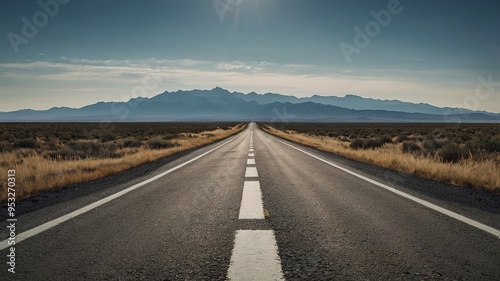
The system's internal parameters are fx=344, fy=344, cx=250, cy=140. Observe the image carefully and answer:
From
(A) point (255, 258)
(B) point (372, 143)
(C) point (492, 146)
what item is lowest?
(B) point (372, 143)

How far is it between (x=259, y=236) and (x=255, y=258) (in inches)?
27.6

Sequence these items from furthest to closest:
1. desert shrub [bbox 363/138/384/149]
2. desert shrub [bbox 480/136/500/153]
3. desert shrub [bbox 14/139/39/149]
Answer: desert shrub [bbox 363/138/384/149]
desert shrub [bbox 14/139/39/149]
desert shrub [bbox 480/136/500/153]

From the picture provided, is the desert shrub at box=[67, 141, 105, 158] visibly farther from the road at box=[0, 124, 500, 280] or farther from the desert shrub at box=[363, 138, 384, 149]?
the desert shrub at box=[363, 138, 384, 149]

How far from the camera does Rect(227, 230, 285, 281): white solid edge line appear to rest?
2932 millimetres

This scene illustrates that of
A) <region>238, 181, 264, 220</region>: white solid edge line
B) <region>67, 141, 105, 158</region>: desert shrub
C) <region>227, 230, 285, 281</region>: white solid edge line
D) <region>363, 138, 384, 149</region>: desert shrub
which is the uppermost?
<region>227, 230, 285, 281</region>: white solid edge line

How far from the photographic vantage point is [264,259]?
129 inches

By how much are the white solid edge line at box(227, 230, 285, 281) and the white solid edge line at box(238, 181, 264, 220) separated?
86 centimetres

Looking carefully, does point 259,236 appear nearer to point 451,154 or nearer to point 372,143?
point 451,154

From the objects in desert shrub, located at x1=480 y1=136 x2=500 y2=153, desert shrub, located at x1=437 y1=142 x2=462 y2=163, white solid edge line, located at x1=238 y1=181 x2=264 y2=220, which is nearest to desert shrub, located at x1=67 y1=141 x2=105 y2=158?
white solid edge line, located at x1=238 y1=181 x2=264 y2=220

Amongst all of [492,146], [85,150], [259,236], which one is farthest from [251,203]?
[492,146]

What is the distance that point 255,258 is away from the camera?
130 inches

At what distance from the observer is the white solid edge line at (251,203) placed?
5.04 m

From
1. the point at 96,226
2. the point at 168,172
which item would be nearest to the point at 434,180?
the point at 168,172

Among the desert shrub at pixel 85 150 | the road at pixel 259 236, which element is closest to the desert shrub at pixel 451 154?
the road at pixel 259 236
